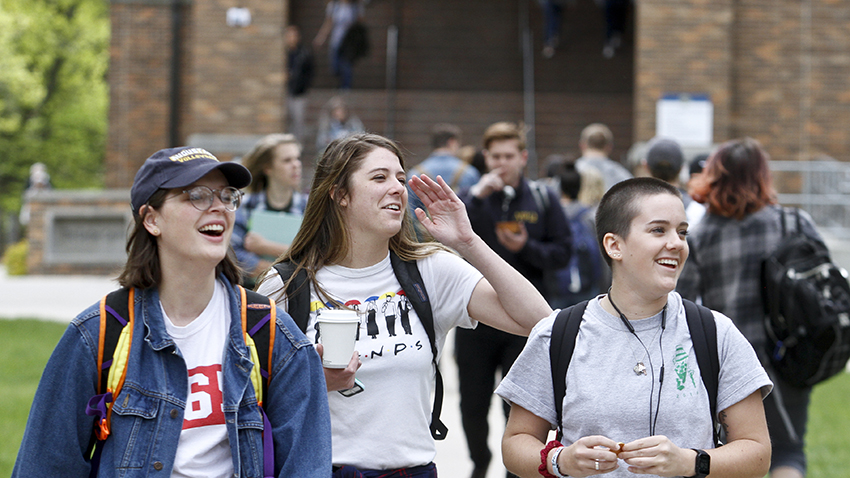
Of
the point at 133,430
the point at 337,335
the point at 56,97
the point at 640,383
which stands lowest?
the point at 133,430

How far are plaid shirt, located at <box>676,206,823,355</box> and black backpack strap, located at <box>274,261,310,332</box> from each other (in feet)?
7.58

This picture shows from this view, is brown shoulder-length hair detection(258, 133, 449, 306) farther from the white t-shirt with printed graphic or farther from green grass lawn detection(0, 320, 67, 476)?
green grass lawn detection(0, 320, 67, 476)

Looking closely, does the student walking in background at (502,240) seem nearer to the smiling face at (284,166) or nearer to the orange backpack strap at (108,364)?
the smiling face at (284,166)

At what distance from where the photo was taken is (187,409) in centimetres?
251

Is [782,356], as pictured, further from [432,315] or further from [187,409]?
[187,409]

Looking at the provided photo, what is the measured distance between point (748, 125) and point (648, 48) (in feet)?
8.14

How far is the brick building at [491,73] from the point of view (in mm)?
15539

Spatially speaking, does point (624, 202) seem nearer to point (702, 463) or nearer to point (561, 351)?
point (561, 351)

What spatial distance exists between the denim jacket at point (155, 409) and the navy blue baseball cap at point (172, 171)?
0.28 metres

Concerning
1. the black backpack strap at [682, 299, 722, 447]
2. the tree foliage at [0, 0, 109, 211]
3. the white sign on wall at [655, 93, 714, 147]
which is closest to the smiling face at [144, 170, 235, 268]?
the black backpack strap at [682, 299, 722, 447]

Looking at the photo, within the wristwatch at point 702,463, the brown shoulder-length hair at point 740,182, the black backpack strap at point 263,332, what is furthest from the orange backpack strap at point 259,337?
the brown shoulder-length hair at point 740,182

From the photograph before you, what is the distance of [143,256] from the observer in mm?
2619

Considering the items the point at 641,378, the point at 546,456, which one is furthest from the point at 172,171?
the point at 641,378

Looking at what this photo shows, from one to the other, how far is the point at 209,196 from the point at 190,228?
11 centimetres
